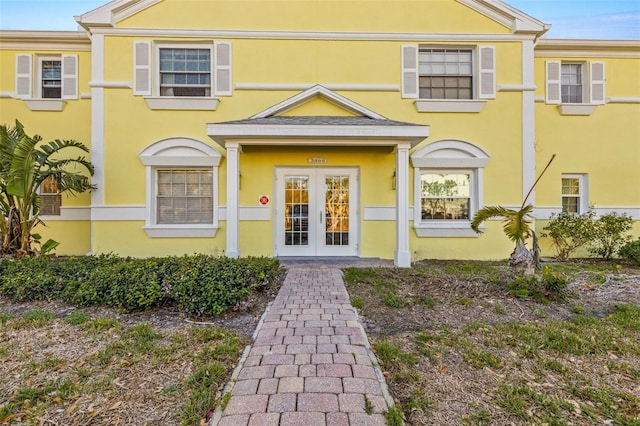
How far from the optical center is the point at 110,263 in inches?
220

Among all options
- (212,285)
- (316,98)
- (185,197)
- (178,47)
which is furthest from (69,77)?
(212,285)

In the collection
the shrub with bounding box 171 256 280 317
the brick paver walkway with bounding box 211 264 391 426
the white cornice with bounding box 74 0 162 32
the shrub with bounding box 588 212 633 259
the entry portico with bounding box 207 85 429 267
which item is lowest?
the brick paver walkway with bounding box 211 264 391 426

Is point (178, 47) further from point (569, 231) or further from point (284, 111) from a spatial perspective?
point (569, 231)

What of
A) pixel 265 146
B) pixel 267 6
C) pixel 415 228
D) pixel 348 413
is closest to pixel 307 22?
pixel 267 6

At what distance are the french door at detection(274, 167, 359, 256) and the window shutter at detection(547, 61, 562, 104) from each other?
6.03 meters

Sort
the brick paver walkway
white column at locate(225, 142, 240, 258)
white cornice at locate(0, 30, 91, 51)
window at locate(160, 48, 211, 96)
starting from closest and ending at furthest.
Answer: the brick paver walkway → white column at locate(225, 142, 240, 258) → window at locate(160, 48, 211, 96) → white cornice at locate(0, 30, 91, 51)

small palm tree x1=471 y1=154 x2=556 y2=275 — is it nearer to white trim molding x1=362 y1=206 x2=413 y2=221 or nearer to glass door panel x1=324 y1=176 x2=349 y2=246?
white trim molding x1=362 y1=206 x2=413 y2=221

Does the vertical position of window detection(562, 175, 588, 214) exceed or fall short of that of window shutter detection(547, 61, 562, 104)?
it falls short

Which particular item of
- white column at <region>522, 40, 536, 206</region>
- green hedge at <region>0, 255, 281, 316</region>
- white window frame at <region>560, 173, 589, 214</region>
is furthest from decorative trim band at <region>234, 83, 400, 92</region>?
white window frame at <region>560, 173, 589, 214</region>

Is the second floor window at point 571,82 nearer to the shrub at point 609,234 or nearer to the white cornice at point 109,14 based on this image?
the shrub at point 609,234

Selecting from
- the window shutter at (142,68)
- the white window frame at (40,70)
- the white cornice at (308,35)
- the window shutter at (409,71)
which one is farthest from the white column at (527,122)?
the white window frame at (40,70)

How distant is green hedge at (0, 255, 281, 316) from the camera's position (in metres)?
4.40

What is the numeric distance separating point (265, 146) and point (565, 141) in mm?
8408

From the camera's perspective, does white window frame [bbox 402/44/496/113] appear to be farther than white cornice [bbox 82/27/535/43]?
Yes
